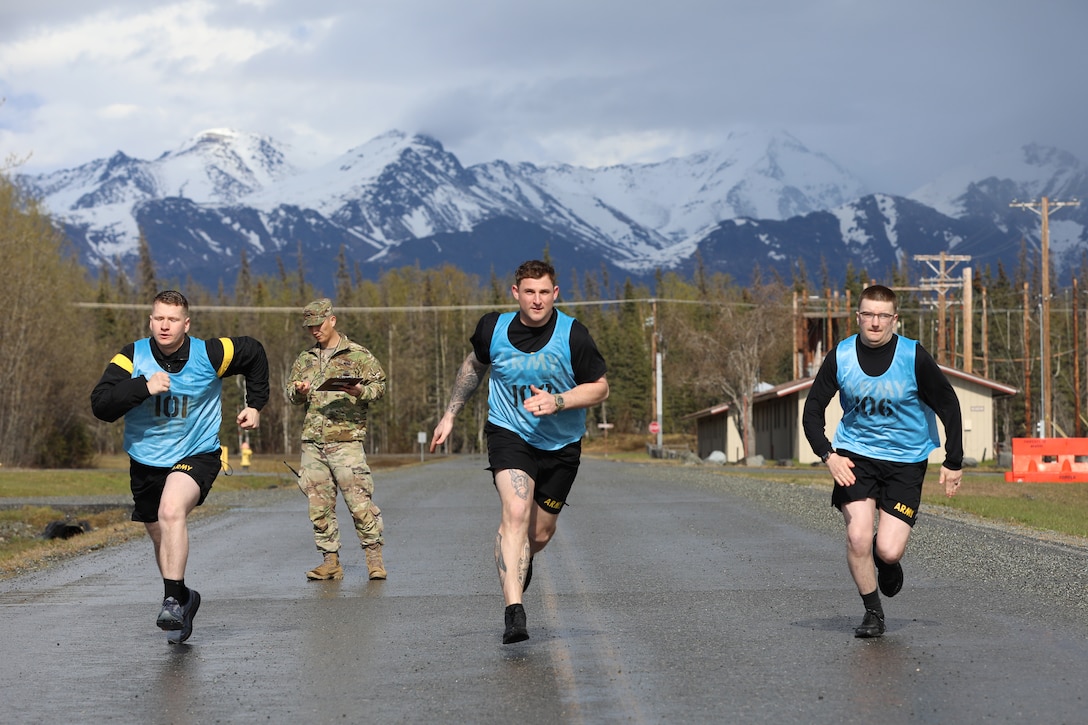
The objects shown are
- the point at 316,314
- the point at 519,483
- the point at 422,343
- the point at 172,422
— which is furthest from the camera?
the point at 422,343

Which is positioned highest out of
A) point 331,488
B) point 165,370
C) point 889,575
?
point 165,370

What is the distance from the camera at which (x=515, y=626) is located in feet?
27.0

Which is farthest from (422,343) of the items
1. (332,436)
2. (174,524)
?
(174,524)

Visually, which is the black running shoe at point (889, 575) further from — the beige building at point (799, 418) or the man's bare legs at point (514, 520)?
the beige building at point (799, 418)

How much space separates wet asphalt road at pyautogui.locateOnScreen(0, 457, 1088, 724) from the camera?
259 inches

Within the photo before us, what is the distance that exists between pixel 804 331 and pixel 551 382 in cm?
7264

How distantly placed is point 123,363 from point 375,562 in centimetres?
384

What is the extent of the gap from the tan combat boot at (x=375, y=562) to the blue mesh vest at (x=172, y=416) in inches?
132

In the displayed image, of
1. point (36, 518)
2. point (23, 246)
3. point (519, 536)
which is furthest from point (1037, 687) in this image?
point (23, 246)

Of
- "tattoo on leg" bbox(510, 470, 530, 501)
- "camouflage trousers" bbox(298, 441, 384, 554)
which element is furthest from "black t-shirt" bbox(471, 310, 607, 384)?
"camouflage trousers" bbox(298, 441, 384, 554)

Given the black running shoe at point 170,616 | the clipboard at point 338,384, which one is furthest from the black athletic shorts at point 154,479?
the clipboard at point 338,384

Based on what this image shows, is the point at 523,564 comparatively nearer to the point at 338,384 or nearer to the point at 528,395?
the point at 528,395

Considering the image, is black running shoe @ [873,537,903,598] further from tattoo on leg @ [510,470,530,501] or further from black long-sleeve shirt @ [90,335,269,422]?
black long-sleeve shirt @ [90,335,269,422]

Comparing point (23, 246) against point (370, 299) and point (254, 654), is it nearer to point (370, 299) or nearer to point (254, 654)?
point (254, 654)
